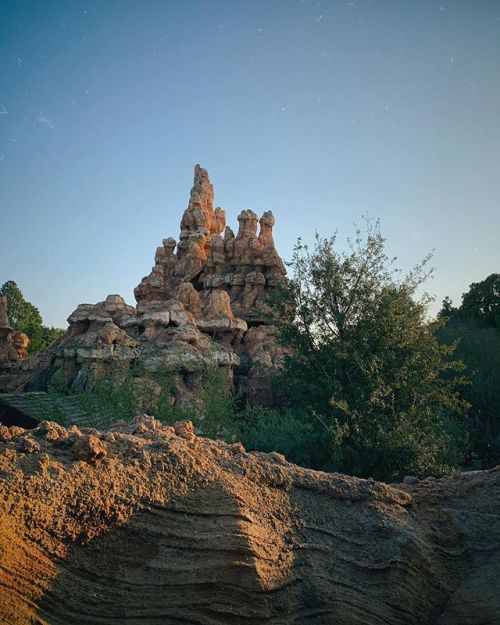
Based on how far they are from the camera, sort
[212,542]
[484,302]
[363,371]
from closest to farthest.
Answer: [212,542]
[363,371]
[484,302]

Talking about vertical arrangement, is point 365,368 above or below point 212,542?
above

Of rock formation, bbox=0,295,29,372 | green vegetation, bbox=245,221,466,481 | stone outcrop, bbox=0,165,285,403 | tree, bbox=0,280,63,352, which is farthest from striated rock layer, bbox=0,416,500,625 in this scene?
tree, bbox=0,280,63,352

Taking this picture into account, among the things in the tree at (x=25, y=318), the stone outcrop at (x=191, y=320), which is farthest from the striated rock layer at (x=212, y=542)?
the tree at (x=25, y=318)

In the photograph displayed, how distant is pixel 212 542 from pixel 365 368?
731 cm

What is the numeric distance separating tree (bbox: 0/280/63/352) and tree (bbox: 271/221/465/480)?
132 feet

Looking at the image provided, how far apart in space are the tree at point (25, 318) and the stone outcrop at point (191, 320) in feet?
62.0

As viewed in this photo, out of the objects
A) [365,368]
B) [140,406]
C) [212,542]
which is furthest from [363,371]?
[212,542]

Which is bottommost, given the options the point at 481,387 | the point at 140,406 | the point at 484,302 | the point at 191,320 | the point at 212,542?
the point at 212,542

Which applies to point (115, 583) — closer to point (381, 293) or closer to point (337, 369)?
point (337, 369)

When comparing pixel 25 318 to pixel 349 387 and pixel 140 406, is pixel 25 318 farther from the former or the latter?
pixel 349 387

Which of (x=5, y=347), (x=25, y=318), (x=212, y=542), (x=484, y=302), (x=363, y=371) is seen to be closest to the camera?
(x=212, y=542)

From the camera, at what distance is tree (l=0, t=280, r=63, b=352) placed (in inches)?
1916

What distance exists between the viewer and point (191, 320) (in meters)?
23.6

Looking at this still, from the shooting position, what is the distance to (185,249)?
114 ft
